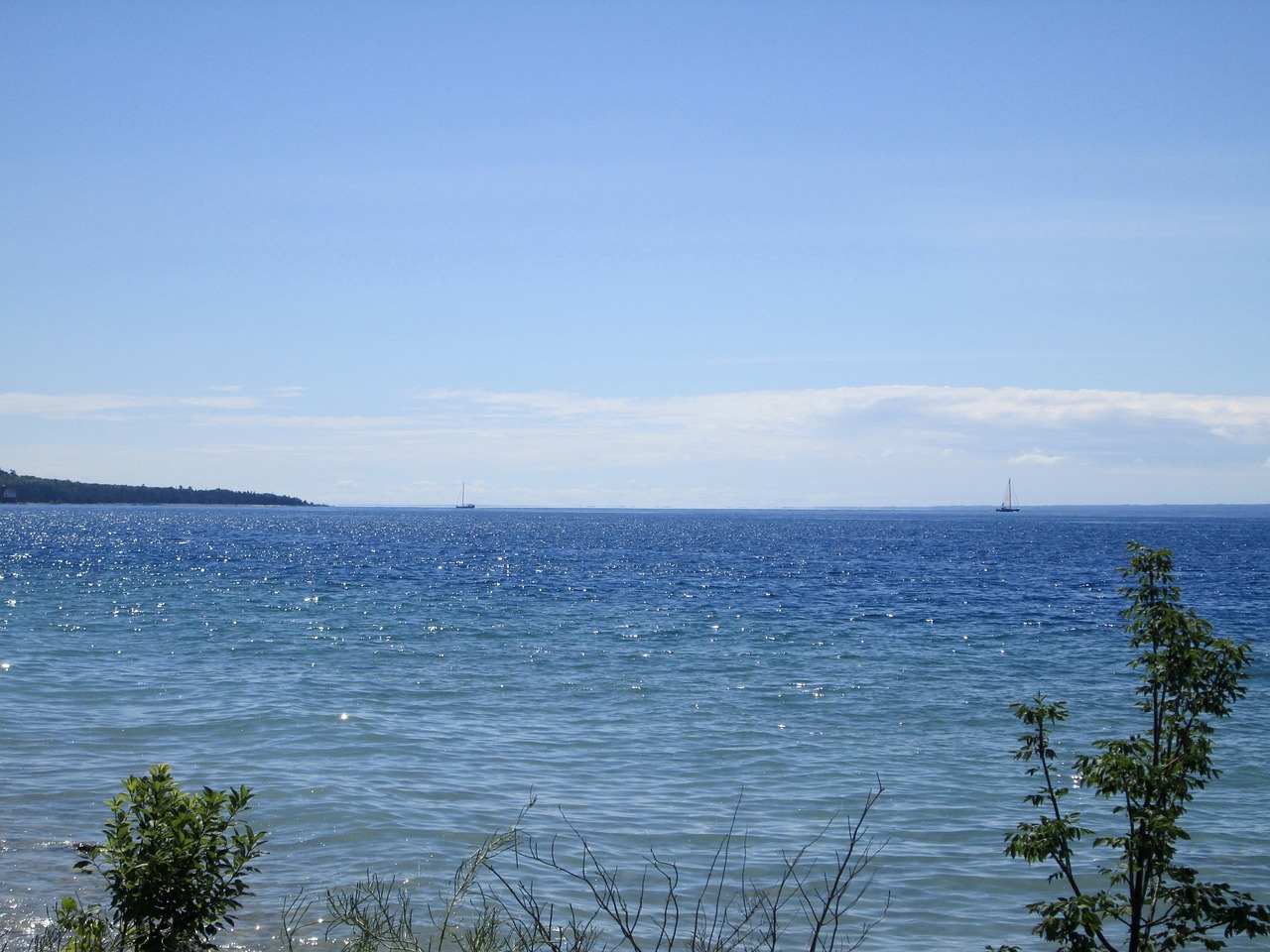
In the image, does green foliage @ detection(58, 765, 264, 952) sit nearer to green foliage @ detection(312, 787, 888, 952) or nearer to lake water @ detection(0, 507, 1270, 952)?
green foliage @ detection(312, 787, 888, 952)

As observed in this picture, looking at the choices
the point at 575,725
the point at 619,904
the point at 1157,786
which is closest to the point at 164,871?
the point at 619,904

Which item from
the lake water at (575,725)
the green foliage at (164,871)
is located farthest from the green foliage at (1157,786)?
the green foliage at (164,871)

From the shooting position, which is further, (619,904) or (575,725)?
(575,725)

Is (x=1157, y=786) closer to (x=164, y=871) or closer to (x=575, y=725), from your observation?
(x=164, y=871)

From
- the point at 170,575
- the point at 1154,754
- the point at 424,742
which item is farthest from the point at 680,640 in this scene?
the point at 170,575

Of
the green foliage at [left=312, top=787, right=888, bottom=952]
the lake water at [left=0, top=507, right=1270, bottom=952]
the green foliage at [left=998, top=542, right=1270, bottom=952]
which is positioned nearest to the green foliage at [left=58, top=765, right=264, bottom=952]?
the green foliage at [left=312, top=787, right=888, bottom=952]

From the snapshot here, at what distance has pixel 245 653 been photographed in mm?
24328

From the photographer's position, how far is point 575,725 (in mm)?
17172

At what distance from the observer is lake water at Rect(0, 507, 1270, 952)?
11062 millimetres

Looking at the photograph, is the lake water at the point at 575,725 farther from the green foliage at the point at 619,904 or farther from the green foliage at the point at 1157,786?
the green foliage at the point at 1157,786

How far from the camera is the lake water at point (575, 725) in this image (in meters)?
11.1

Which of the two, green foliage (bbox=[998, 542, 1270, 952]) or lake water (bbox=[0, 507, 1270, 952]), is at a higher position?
green foliage (bbox=[998, 542, 1270, 952])

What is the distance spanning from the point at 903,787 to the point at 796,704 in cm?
558

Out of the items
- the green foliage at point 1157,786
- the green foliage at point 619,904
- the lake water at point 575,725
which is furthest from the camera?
the lake water at point 575,725
